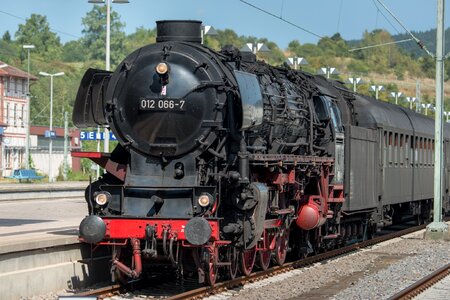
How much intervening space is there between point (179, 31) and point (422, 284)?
566cm

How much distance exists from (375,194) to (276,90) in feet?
A: 21.1

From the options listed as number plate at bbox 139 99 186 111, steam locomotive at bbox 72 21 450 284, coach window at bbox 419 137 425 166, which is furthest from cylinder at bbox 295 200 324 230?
coach window at bbox 419 137 425 166

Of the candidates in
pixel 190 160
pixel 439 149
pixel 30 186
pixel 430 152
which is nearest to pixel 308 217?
pixel 190 160

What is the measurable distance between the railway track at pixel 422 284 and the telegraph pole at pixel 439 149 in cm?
680

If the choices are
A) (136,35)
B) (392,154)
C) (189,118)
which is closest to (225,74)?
(189,118)

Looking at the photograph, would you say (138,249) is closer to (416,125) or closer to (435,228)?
(435,228)

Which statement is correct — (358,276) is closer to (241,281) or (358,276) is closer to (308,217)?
(308,217)

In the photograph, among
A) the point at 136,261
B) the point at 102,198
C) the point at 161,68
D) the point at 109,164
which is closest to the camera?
the point at 136,261

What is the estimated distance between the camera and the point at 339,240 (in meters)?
20.7

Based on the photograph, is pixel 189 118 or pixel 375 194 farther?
pixel 375 194

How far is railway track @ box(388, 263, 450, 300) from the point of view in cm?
1326

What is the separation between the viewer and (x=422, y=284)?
14.7 metres

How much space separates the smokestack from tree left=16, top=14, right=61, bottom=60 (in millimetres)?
157762

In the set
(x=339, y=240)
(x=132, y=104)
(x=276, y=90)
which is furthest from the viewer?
(x=339, y=240)
